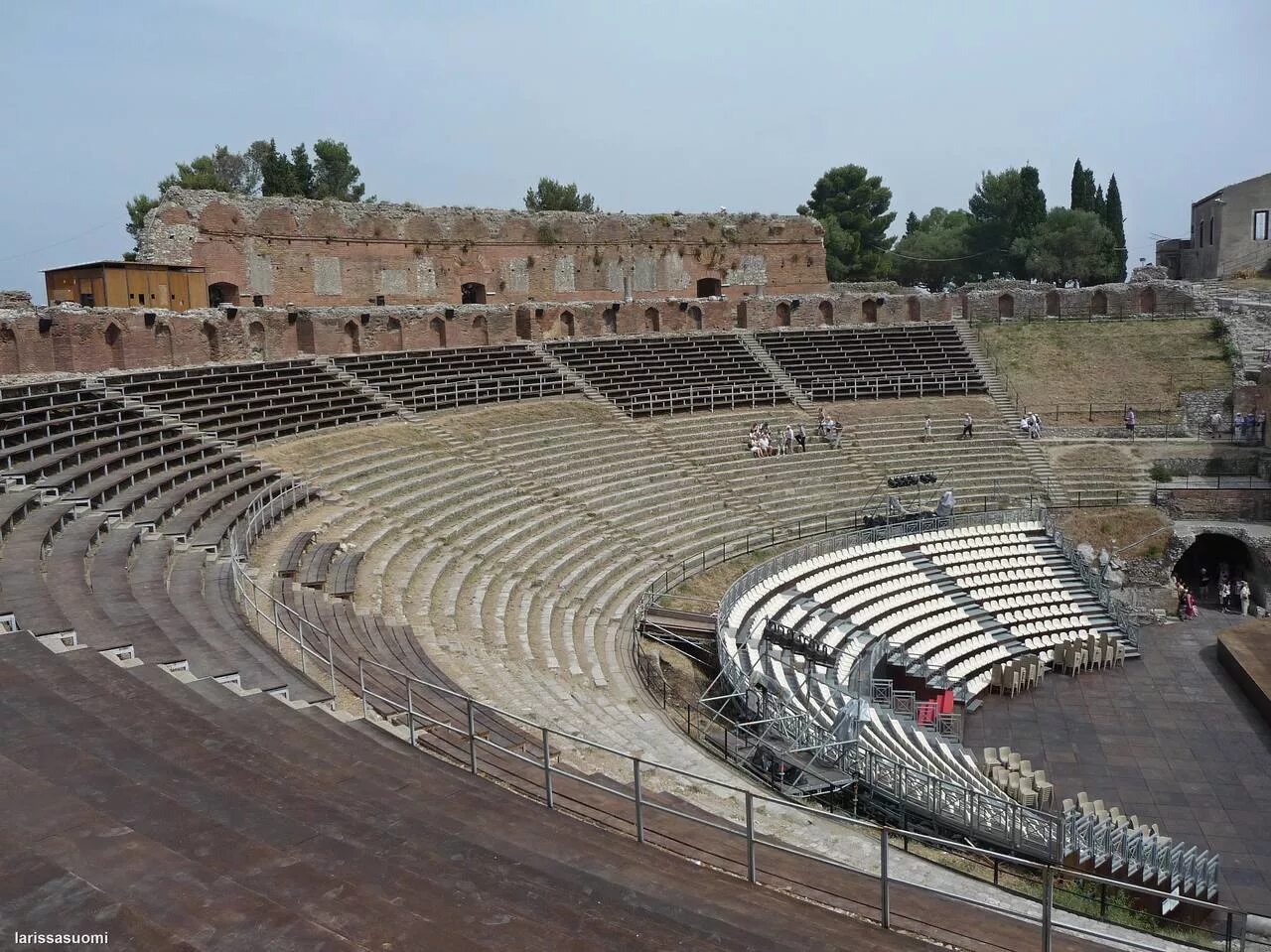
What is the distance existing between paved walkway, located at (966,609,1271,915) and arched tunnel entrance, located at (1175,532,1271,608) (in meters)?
3.79

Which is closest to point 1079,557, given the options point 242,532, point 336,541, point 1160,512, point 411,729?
point 1160,512

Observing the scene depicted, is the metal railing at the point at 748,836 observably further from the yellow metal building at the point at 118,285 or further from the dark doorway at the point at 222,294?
the dark doorway at the point at 222,294

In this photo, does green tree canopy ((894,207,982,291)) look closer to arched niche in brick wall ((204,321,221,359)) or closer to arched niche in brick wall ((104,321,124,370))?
arched niche in brick wall ((204,321,221,359))

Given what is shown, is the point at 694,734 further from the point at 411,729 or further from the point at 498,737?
the point at 411,729

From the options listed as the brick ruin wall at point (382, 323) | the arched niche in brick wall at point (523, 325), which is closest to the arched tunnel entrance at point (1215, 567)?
the brick ruin wall at point (382, 323)

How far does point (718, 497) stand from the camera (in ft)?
77.3

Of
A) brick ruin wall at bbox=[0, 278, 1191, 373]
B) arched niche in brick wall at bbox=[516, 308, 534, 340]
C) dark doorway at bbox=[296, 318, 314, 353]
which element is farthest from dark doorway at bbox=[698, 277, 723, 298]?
dark doorway at bbox=[296, 318, 314, 353]

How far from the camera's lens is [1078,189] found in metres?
57.3

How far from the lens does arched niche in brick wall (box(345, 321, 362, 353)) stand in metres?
28.4

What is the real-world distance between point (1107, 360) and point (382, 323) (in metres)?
22.4

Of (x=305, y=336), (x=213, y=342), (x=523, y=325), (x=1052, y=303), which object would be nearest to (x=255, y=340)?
(x=213, y=342)

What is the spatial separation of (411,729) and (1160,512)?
23.3 metres

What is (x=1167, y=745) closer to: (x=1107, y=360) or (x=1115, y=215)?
(x=1107, y=360)

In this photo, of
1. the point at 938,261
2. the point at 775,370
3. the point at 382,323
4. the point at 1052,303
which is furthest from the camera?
the point at 938,261
